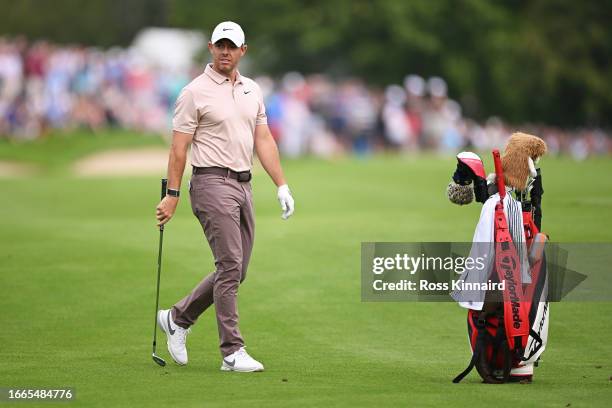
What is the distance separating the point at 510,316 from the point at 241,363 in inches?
76.7

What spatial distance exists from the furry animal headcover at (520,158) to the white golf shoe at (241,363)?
7.26 feet

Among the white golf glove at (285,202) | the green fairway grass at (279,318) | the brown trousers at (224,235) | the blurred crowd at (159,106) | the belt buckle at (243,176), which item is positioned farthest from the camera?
the blurred crowd at (159,106)

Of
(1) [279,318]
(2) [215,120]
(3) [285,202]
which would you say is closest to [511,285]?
(3) [285,202]

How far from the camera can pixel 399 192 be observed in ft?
79.6

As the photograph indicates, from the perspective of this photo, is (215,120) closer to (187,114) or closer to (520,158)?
(187,114)

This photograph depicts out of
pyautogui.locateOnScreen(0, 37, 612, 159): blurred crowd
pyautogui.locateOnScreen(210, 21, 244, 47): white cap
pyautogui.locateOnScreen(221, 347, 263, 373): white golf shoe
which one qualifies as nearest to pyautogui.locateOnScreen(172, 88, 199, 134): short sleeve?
pyautogui.locateOnScreen(210, 21, 244, 47): white cap

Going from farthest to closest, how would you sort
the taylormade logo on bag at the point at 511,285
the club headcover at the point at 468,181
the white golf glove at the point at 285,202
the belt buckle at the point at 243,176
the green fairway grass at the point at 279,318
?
1. the white golf glove at the point at 285,202
2. the belt buckle at the point at 243,176
3. the club headcover at the point at 468,181
4. the taylormade logo on bag at the point at 511,285
5. the green fairway grass at the point at 279,318

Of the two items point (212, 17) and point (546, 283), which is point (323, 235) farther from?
point (212, 17)

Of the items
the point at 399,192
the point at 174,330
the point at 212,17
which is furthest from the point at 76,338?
the point at 212,17

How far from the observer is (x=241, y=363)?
9484 mm

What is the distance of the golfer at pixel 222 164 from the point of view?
31.2ft

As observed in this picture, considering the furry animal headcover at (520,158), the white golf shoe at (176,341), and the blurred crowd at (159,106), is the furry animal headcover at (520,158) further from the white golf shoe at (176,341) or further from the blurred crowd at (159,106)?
the blurred crowd at (159,106)

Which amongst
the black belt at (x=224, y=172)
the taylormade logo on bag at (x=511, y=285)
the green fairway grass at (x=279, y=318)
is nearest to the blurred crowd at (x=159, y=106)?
the green fairway grass at (x=279, y=318)

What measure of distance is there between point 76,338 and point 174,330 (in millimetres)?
1614
